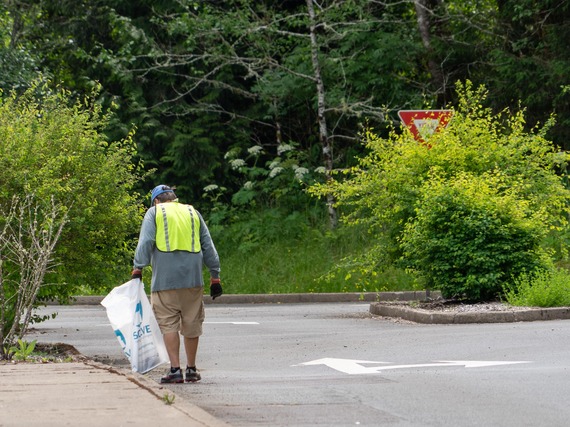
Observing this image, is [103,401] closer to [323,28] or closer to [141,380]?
[141,380]

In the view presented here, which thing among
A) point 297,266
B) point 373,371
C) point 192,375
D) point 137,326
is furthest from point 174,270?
point 297,266

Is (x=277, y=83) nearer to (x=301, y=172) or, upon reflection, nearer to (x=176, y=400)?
(x=301, y=172)

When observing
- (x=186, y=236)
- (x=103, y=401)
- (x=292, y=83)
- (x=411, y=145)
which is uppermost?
(x=292, y=83)

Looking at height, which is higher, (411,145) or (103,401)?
(411,145)

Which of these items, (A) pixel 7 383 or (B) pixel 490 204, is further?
(B) pixel 490 204

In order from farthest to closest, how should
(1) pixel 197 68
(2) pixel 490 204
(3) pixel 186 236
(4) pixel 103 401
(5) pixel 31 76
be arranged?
(1) pixel 197 68 < (5) pixel 31 76 < (2) pixel 490 204 < (3) pixel 186 236 < (4) pixel 103 401

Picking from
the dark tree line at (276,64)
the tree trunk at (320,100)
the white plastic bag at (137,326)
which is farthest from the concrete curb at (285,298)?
the white plastic bag at (137,326)

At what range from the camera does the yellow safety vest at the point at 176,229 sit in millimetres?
11367

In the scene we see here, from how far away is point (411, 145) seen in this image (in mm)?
19594

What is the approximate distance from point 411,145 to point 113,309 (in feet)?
29.1

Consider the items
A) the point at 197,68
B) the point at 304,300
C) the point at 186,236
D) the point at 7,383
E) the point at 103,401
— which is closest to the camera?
the point at 103,401

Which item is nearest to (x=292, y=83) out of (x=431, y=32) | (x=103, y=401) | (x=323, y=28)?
(x=323, y=28)

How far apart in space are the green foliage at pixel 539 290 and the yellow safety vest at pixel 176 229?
7.50m

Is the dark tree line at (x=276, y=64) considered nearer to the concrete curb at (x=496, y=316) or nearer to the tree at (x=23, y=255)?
the concrete curb at (x=496, y=316)
